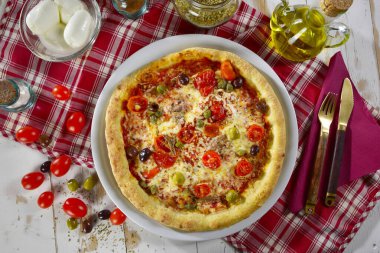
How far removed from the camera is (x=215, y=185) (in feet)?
11.4

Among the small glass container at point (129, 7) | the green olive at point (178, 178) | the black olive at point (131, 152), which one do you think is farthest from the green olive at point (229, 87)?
the small glass container at point (129, 7)

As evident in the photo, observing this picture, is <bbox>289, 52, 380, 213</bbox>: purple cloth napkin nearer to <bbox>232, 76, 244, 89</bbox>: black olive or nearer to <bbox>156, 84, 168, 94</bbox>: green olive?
<bbox>232, 76, 244, 89</bbox>: black olive

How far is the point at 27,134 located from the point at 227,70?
170 centimetres

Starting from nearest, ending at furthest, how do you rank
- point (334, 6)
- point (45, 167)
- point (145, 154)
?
point (334, 6)
point (145, 154)
point (45, 167)

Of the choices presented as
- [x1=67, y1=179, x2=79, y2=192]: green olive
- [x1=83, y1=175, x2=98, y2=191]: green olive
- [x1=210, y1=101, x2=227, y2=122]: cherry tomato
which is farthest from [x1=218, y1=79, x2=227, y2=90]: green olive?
[x1=67, y1=179, x2=79, y2=192]: green olive

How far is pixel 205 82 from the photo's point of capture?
11.4ft

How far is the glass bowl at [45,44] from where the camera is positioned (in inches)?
142

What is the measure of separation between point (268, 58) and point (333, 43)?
1.72 ft

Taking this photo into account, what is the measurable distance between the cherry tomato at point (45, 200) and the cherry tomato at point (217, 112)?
1.54 meters

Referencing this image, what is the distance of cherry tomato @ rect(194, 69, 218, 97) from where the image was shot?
11.4ft

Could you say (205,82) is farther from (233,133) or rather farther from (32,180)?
(32,180)

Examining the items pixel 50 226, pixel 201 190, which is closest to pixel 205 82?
pixel 201 190

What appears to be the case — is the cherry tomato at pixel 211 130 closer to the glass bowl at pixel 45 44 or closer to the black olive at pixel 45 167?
the glass bowl at pixel 45 44

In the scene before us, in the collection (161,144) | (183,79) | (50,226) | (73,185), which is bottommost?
(50,226)
